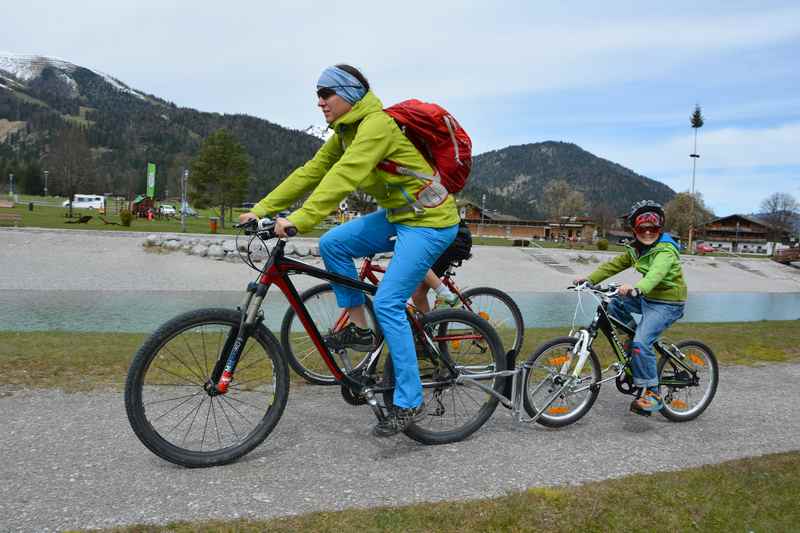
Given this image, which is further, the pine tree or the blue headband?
the pine tree

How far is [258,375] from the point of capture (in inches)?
174

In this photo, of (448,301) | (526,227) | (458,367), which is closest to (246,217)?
(458,367)

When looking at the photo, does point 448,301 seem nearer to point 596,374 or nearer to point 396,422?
point 596,374

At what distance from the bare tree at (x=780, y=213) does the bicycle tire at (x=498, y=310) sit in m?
122

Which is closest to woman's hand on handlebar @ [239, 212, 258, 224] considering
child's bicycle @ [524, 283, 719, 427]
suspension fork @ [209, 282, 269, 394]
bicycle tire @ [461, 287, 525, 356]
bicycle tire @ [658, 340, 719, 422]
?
suspension fork @ [209, 282, 269, 394]

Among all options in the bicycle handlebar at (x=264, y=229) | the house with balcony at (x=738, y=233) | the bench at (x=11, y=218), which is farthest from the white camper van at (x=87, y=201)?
the house with balcony at (x=738, y=233)

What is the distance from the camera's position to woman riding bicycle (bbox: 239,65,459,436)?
3.66 metres

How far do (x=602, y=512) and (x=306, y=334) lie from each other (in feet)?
9.22

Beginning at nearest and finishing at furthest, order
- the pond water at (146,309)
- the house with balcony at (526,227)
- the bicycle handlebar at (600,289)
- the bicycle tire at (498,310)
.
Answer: the bicycle handlebar at (600,289), the bicycle tire at (498,310), the pond water at (146,309), the house with balcony at (526,227)

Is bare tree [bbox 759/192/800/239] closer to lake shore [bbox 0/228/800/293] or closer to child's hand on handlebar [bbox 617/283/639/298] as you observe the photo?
lake shore [bbox 0/228/800/293]

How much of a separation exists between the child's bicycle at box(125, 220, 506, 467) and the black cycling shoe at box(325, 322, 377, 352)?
12 centimetres

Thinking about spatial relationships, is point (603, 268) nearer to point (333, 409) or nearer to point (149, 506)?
point (333, 409)

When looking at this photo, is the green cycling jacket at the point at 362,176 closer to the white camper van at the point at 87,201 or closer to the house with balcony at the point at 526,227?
the house with balcony at the point at 526,227

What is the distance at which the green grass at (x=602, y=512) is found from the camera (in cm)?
281
